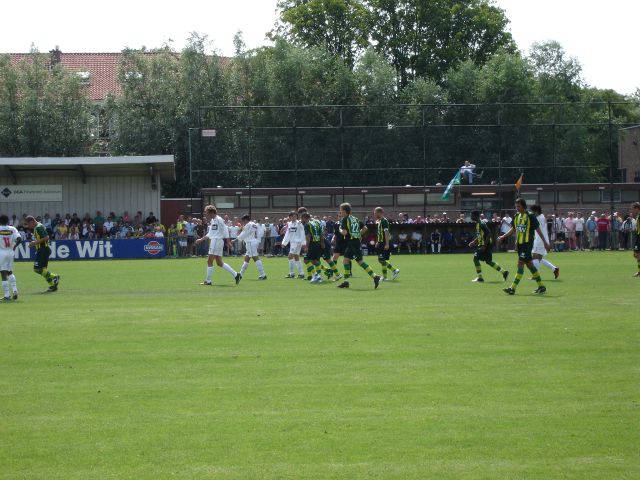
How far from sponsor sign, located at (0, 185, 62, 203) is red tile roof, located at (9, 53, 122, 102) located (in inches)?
1139

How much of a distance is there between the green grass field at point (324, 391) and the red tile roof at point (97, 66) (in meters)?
61.6

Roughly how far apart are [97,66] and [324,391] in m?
73.6

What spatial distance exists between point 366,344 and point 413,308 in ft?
15.3

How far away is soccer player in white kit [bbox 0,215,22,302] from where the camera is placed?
20516 millimetres

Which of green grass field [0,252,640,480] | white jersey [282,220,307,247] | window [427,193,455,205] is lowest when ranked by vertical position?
green grass field [0,252,640,480]

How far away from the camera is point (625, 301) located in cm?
1762

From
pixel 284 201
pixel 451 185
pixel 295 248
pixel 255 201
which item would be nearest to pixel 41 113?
pixel 255 201

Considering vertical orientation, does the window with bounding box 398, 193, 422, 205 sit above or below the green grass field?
above

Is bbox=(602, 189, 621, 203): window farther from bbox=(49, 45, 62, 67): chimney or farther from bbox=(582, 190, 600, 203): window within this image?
bbox=(49, 45, 62, 67): chimney

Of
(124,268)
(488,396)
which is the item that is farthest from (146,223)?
(488,396)

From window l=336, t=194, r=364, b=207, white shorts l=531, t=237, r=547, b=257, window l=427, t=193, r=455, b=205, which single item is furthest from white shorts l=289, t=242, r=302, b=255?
window l=427, t=193, r=455, b=205

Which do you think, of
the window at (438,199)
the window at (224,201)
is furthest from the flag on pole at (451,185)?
the window at (224,201)

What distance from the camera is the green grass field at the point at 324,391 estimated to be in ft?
22.8

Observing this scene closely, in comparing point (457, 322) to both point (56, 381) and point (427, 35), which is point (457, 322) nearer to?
point (56, 381)
